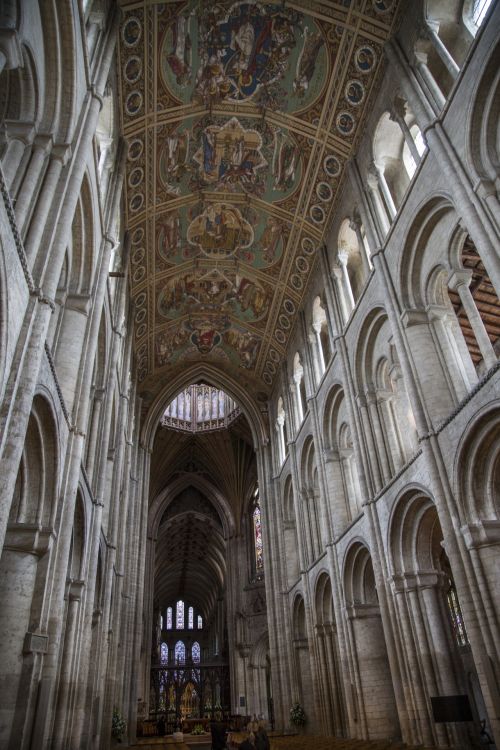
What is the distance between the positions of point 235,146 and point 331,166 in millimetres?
2892

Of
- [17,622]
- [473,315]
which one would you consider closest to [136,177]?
[473,315]

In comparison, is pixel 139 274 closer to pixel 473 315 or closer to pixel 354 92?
pixel 354 92

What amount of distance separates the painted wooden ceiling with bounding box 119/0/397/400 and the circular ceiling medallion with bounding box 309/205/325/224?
0.04 metres

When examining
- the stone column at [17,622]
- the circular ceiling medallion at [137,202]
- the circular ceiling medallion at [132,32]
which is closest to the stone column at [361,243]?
the circular ceiling medallion at [137,202]

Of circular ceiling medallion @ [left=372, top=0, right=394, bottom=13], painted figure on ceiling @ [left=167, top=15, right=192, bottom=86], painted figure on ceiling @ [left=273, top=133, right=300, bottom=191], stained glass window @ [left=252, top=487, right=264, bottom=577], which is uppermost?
painted figure on ceiling @ [left=273, top=133, right=300, bottom=191]

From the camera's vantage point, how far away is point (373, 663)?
13.4 metres

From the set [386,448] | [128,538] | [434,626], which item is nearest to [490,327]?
[386,448]

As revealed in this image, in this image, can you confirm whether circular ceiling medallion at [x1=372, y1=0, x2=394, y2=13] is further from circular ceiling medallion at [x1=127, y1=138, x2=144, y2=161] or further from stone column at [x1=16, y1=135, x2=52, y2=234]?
stone column at [x1=16, y1=135, x2=52, y2=234]

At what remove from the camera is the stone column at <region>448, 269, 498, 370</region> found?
29.8 feet

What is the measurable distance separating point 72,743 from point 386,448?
8544mm

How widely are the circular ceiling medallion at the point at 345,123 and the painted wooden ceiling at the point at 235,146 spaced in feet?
0.09

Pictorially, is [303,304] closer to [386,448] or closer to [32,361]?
[386,448]

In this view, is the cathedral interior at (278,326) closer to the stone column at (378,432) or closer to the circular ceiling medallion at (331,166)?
the stone column at (378,432)

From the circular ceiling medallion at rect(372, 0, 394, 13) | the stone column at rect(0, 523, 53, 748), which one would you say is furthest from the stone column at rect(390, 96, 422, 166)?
the stone column at rect(0, 523, 53, 748)
